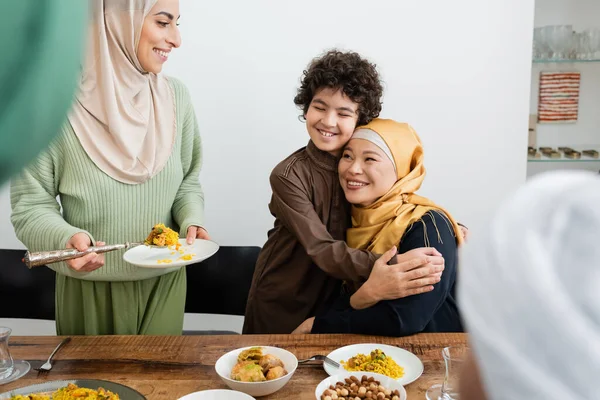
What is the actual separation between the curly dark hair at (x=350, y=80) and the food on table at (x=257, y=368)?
100 cm

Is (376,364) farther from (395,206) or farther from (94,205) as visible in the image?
(94,205)

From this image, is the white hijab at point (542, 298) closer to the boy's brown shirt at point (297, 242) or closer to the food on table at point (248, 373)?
the food on table at point (248, 373)

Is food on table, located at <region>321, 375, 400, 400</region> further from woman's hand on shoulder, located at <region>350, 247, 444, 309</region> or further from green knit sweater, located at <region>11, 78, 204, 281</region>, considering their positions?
green knit sweater, located at <region>11, 78, 204, 281</region>

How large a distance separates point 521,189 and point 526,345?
13 cm

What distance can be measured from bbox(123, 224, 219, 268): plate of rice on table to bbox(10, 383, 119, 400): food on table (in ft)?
1.81

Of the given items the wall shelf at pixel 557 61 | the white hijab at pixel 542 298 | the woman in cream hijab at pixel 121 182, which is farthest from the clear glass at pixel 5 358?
the wall shelf at pixel 557 61

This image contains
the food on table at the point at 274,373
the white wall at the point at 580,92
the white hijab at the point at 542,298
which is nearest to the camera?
the white hijab at the point at 542,298

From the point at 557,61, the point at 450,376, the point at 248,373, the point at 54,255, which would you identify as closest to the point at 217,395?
the point at 248,373

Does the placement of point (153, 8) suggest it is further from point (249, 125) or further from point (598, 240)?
point (598, 240)

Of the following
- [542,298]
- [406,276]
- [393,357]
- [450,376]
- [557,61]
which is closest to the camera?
[542,298]

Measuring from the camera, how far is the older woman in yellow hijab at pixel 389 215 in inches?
77.0

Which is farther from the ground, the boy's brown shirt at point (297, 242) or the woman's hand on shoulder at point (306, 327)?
the boy's brown shirt at point (297, 242)

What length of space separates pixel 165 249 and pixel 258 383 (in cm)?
74

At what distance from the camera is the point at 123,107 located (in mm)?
2141
